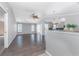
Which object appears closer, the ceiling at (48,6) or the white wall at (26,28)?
the ceiling at (48,6)

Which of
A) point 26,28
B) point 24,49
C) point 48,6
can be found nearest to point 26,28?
point 26,28

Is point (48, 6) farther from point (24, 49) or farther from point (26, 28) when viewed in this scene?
point (26, 28)

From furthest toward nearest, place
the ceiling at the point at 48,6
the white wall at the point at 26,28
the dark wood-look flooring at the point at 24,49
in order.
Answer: the white wall at the point at 26,28 < the ceiling at the point at 48,6 < the dark wood-look flooring at the point at 24,49

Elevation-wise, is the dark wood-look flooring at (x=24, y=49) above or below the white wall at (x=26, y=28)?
below

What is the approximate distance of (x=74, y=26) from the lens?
8.95 feet

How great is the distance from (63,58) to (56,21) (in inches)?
232

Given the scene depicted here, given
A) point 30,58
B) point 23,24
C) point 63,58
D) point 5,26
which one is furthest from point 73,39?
point 23,24

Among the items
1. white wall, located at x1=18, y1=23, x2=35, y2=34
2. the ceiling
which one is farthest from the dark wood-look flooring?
white wall, located at x1=18, y1=23, x2=35, y2=34

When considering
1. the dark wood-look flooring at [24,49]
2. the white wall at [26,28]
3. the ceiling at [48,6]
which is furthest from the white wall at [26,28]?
the dark wood-look flooring at [24,49]

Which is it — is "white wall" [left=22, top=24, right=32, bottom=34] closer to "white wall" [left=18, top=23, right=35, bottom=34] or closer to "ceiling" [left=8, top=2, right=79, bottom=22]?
"white wall" [left=18, top=23, right=35, bottom=34]

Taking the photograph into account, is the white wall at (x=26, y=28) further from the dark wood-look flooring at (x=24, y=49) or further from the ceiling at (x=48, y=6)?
the dark wood-look flooring at (x=24, y=49)

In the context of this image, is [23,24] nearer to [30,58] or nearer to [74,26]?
[74,26]

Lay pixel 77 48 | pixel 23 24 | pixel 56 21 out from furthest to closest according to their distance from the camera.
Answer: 1. pixel 23 24
2. pixel 56 21
3. pixel 77 48

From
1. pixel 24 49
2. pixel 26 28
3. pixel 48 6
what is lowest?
pixel 24 49
